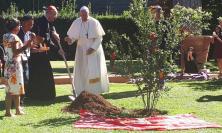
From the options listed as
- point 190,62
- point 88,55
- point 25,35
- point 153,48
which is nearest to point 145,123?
point 153,48

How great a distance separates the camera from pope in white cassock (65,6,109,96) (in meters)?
12.5

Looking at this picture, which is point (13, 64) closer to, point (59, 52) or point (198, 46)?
point (59, 52)

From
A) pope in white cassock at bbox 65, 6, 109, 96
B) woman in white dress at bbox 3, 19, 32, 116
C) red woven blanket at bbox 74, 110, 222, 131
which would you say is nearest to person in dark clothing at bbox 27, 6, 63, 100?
pope in white cassock at bbox 65, 6, 109, 96

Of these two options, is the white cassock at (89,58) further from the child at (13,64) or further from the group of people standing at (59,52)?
the child at (13,64)

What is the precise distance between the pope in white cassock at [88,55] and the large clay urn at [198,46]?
17.8 feet

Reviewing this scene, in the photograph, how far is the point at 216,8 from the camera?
2648 cm

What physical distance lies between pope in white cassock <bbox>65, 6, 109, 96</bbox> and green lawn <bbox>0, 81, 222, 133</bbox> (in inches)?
16.5

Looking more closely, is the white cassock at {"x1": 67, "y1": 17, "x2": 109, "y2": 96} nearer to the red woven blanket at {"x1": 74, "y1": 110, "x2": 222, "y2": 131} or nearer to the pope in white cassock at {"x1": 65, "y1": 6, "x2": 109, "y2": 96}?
the pope in white cassock at {"x1": 65, "y1": 6, "x2": 109, "y2": 96}

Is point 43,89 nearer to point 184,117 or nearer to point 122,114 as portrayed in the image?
point 122,114

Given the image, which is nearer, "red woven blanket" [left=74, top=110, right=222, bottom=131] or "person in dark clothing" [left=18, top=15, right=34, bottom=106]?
"red woven blanket" [left=74, top=110, right=222, bottom=131]

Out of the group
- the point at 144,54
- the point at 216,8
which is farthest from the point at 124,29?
the point at 144,54

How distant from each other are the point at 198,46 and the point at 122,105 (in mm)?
7203

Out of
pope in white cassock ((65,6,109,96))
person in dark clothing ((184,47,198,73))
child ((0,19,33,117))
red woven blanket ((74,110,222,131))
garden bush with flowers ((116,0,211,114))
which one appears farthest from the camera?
person in dark clothing ((184,47,198,73))

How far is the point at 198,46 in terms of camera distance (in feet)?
60.0
